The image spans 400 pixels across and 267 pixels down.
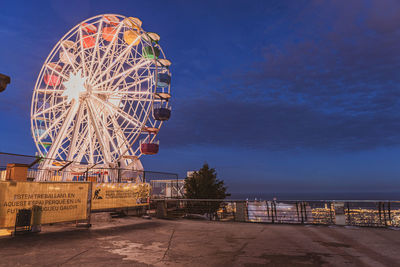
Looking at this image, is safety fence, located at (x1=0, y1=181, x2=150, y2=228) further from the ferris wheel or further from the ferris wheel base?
the ferris wheel

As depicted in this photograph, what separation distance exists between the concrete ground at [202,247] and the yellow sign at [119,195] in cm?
220

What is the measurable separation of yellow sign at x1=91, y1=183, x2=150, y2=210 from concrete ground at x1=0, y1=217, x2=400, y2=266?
7.22 feet

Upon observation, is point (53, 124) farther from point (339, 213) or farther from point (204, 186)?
point (339, 213)

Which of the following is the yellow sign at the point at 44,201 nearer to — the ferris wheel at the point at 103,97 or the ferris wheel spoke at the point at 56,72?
the ferris wheel at the point at 103,97

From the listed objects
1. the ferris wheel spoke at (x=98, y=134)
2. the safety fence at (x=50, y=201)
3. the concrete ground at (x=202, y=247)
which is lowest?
the concrete ground at (x=202, y=247)

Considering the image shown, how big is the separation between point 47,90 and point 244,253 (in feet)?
101

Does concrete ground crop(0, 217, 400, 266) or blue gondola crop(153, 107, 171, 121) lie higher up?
blue gondola crop(153, 107, 171, 121)

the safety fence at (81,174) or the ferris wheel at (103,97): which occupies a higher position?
the ferris wheel at (103,97)

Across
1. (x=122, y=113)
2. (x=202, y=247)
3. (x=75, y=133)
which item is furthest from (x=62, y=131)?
(x=202, y=247)

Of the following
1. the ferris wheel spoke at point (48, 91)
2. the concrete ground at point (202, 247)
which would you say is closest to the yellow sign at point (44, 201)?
the concrete ground at point (202, 247)

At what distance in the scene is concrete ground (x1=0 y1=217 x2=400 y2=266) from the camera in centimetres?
639

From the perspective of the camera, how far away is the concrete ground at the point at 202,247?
639 cm

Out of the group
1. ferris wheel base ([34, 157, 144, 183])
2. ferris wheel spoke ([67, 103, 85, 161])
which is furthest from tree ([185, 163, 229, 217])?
ferris wheel spoke ([67, 103, 85, 161])

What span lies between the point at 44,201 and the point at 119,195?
469cm
